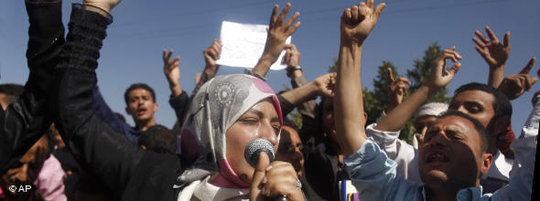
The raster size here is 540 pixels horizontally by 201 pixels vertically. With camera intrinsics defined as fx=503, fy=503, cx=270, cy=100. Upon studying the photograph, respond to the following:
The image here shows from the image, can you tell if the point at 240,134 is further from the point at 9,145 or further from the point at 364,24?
the point at 9,145

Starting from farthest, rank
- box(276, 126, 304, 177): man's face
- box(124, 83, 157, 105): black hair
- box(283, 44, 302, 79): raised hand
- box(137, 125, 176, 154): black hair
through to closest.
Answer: box(124, 83, 157, 105): black hair, box(283, 44, 302, 79): raised hand, box(137, 125, 176, 154): black hair, box(276, 126, 304, 177): man's face

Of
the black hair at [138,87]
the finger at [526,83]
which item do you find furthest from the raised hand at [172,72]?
the finger at [526,83]

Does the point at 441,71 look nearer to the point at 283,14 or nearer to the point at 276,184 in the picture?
the point at 283,14

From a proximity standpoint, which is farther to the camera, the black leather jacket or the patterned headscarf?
the patterned headscarf

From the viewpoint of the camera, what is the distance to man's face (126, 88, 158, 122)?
4.73 m

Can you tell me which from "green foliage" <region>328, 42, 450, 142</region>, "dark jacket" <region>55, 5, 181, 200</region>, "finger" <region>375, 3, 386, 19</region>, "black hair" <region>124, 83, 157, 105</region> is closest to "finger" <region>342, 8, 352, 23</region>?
"finger" <region>375, 3, 386, 19</region>

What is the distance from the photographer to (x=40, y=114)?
1905 millimetres

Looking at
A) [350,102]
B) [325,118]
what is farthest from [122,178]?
[325,118]

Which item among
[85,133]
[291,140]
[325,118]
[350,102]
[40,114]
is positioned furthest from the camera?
[325,118]

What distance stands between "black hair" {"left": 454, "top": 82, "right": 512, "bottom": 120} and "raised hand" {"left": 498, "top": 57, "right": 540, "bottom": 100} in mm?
244

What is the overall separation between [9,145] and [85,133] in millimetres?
442

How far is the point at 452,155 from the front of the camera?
217 centimetres

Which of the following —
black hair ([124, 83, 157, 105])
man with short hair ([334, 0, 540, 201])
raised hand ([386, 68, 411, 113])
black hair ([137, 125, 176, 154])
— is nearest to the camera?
man with short hair ([334, 0, 540, 201])

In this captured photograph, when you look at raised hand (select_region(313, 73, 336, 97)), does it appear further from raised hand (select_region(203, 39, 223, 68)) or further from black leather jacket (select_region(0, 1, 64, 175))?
black leather jacket (select_region(0, 1, 64, 175))
